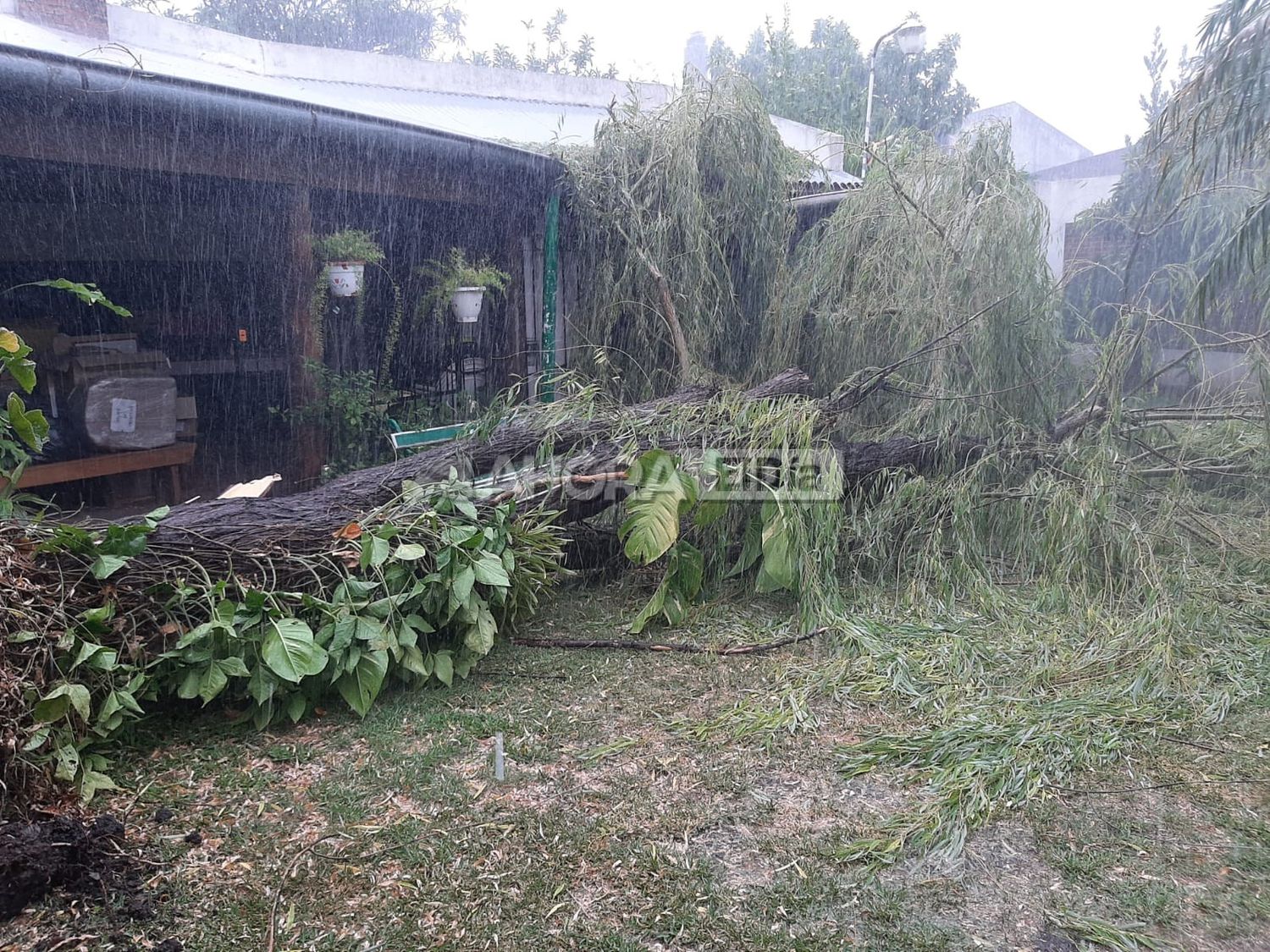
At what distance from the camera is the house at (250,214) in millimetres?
4656

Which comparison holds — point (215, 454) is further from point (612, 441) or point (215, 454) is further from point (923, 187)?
point (923, 187)

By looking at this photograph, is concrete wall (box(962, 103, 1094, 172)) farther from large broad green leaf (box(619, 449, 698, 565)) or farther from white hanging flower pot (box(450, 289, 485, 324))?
large broad green leaf (box(619, 449, 698, 565))

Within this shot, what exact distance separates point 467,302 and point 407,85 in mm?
4278

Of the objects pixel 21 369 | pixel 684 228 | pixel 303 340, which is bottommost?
pixel 21 369

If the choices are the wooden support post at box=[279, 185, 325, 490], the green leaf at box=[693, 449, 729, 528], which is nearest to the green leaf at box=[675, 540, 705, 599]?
the green leaf at box=[693, 449, 729, 528]

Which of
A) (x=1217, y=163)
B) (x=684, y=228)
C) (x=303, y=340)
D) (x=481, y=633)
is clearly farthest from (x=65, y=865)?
(x=1217, y=163)

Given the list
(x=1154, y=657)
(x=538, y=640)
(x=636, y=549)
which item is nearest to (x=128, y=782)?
(x=538, y=640)

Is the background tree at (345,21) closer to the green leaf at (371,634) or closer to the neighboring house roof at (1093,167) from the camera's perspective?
the neighboring house roof at (1093,167)

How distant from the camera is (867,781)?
9.23ft

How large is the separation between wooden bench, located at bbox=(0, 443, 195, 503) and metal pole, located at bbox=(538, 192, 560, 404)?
2.63 meters

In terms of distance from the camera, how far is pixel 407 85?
9.06 metres

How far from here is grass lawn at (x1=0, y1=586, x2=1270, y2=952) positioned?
2.09 metres

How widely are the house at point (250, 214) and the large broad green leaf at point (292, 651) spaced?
2900 mm

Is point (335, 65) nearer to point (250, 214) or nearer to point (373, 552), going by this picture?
point (250, 214)
